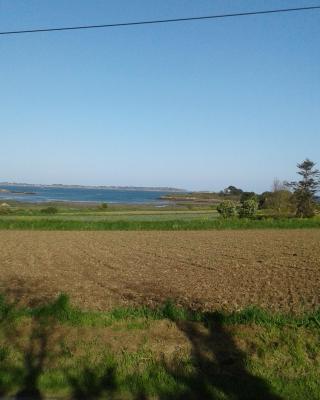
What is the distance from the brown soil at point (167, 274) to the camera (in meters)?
10.9

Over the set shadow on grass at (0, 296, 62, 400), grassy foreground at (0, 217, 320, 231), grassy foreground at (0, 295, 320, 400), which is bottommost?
grassy foreground at (0, 217, 320, 231)

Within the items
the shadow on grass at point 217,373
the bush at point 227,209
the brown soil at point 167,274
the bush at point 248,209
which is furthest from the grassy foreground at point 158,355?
the bush at point 248,209

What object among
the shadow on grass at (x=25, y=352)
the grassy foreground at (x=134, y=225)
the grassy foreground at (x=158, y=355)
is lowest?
the grassy foreground at (x=134, y=225)

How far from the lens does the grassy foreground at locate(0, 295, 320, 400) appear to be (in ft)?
17.1

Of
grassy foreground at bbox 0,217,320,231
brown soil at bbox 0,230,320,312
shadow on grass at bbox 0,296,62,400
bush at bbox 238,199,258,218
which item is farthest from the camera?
bush at bbox 238,199,258,218

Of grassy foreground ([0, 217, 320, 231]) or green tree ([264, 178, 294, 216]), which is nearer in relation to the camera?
grassy foreground ([0, 217, 320, 231])

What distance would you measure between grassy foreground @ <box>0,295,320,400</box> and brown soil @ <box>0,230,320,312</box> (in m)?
2.23

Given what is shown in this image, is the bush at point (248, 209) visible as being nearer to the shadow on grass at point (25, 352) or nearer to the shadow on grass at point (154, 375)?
the shadow on grass at point (25, 352)

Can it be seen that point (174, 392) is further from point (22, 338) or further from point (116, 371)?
point (22, 338)

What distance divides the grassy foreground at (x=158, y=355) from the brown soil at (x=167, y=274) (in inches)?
87.7

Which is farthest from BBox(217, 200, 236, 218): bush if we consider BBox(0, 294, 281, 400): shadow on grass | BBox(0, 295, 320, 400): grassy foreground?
BBox(0, 294, 281, 400): shadow on grass

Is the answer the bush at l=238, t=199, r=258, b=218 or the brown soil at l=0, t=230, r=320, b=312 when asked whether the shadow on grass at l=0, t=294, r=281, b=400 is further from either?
the bush at l=238, t=199, r=258, b=218

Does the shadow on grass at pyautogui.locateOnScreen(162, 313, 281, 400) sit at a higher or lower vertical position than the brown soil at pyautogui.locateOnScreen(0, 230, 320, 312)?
higher

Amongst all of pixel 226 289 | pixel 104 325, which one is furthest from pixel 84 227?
pixel 104 325
